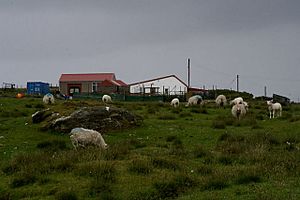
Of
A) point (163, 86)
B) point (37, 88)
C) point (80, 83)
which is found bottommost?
point (37, 88)

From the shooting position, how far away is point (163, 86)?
8925cm

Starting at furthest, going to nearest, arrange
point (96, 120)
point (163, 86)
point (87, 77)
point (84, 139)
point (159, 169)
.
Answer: point (87, 77)
point (163, 86)
point (96, 120)
point (84, 139)
point (159, 169)

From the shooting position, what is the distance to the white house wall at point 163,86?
8850 centimetres

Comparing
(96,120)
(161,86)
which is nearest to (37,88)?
(161,86)

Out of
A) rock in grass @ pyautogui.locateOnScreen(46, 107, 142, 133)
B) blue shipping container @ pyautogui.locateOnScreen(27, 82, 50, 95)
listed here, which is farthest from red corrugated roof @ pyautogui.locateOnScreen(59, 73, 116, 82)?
rock in grass @ pyautogui.locateOnScreen(46, 107, 142, 133)

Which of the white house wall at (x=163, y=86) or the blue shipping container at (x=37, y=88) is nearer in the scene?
the blue shipping container at (x=37, y=88)

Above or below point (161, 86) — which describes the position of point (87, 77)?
above

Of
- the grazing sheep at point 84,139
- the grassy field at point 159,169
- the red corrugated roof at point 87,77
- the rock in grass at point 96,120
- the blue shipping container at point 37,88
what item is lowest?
the grassy field at point 159,169

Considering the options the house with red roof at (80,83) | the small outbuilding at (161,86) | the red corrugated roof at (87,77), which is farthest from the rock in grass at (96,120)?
the red corrugated roof at (87,77)

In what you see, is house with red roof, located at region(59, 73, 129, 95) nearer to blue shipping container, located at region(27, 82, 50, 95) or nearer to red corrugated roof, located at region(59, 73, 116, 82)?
red corrugated roof, located at region(59, 73, 116, 82)

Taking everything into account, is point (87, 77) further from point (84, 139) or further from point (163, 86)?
point (84, 139)

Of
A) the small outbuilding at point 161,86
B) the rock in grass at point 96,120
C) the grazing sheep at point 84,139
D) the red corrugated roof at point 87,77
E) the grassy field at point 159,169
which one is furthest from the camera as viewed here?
the red corrugated roof at point 87,77

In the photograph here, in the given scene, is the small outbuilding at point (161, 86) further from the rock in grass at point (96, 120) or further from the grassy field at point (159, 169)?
the grassy field at point (159, 169)

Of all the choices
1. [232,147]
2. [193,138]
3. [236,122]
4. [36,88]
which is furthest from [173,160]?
[36,88]
